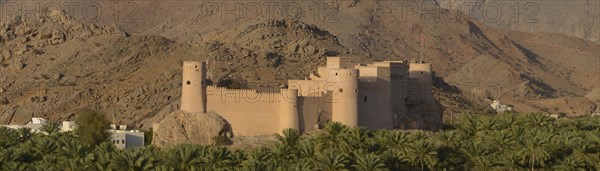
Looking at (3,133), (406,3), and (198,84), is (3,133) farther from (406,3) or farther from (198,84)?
(406,3)

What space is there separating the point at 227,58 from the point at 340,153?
127 ft

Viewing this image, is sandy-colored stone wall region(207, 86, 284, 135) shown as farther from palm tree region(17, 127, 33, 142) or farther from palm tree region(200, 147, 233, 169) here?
palm tree region(17, 127, 33, 142)

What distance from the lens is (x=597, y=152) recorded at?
205 feet

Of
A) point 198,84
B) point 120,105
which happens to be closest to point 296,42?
point 120,105

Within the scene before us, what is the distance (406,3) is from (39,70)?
83356 mm

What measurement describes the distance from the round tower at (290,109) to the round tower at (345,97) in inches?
78.8

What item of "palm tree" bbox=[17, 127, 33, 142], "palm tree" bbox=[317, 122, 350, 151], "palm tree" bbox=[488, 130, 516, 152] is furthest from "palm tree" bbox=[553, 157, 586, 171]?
"palm tree" bbox=[17, 127, 33, 142]

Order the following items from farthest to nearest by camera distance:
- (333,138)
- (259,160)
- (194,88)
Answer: (194,88), (333,138), (259,160)

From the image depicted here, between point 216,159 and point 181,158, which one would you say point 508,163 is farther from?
point 181,158

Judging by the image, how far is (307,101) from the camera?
6275 centimetres

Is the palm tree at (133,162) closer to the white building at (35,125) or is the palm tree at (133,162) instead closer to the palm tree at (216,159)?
the palm tree at (216,159)

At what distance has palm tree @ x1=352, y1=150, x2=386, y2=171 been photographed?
5400 centimetres

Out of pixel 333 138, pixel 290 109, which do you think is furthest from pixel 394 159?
pixel 290 109

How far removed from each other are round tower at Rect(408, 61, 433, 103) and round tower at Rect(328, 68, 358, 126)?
7.05m
